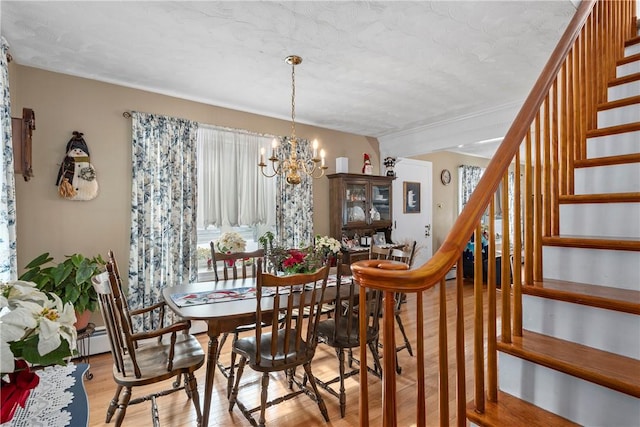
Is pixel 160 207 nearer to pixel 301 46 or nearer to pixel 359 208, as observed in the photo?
pixel 301 46

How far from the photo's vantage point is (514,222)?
4.89 feet

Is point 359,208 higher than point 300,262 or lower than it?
higher

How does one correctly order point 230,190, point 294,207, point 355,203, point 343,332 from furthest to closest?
point 355,203, point 294,207, point 230,190, point 343,332

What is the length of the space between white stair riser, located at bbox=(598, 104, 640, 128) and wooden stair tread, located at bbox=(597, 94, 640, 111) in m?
0.02

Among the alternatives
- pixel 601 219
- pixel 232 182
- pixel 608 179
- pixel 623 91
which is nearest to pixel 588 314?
pixel 601 219

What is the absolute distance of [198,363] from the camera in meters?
2.05

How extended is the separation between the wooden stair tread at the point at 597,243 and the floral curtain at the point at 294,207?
9.88 ft

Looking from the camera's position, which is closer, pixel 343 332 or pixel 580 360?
pixel 580 360

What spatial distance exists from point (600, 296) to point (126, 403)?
2428mm

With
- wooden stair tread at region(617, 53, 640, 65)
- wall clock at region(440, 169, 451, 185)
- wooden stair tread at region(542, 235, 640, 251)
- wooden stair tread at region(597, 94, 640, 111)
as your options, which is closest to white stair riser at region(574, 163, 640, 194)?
wooden stair tread at region(542, 235, 640, 251)

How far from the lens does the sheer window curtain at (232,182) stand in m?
3.87

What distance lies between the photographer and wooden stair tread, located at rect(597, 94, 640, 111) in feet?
6.12

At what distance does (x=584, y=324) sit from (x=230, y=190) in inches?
141

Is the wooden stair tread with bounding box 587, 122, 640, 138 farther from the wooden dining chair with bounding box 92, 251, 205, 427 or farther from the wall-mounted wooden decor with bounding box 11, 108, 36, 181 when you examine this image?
the wall-mounted wooden decor with bounding box 11, 108, 36, 181
